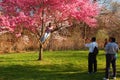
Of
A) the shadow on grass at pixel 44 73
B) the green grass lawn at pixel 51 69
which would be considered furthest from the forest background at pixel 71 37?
the shadow on grass at pixel 44 73

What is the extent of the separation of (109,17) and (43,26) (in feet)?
104

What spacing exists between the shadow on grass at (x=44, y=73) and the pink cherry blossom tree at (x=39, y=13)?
320 centimetres

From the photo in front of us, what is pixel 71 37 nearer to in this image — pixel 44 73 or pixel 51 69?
pixel 51 69

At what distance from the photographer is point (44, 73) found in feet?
66.6

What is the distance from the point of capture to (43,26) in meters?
25.9

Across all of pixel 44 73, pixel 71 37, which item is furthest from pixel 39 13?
pixel 71 37

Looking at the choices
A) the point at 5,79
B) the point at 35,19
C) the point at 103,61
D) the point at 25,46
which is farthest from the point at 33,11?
the point at 25,46

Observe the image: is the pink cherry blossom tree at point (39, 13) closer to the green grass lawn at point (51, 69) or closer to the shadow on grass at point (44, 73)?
the green grass lawn at point (51, 69)

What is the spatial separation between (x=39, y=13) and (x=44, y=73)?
5.84 meters

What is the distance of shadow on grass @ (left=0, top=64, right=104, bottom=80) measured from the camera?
61.5 ft

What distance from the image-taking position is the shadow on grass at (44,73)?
1875cm

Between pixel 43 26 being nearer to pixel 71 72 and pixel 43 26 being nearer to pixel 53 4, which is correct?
pixel 53 4

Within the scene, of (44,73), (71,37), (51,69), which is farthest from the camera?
(71,37)

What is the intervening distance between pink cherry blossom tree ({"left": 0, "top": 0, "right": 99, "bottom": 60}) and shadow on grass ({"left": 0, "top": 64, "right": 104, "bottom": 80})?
3205 mm
